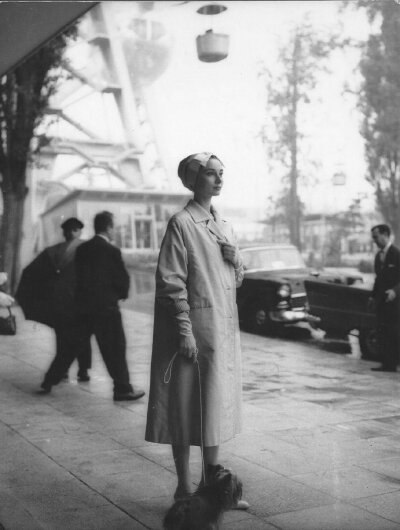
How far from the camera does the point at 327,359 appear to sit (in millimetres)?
9430

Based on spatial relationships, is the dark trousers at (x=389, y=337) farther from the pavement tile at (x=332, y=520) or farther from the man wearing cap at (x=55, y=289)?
the pavement tile at (x=332, y=520)

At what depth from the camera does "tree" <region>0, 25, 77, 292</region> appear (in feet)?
44.2

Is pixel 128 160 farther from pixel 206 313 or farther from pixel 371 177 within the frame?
pixel 206 313

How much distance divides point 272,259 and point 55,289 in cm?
666

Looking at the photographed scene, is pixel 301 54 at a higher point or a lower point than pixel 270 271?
higher

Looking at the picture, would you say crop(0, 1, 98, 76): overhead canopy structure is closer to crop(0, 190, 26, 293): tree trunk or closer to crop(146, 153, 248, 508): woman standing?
crop(146, 153, 248, 508): woman standing

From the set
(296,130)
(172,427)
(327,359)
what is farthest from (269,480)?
(296,130)

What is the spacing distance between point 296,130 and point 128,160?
6.41 meters

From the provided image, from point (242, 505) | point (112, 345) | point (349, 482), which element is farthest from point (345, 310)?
point (242, 505)

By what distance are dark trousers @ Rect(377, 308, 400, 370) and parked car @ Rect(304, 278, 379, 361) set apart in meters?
0.81

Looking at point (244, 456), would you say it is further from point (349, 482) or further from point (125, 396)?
point (125, 396)

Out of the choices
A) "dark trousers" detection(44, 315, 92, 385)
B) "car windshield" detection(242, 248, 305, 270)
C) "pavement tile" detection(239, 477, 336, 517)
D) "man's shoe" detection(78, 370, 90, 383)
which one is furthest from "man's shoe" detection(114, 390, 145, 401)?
"car windshield" detection(242, 248, 305, 270)

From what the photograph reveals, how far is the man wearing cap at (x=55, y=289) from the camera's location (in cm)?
701

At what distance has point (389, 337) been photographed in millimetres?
8133
